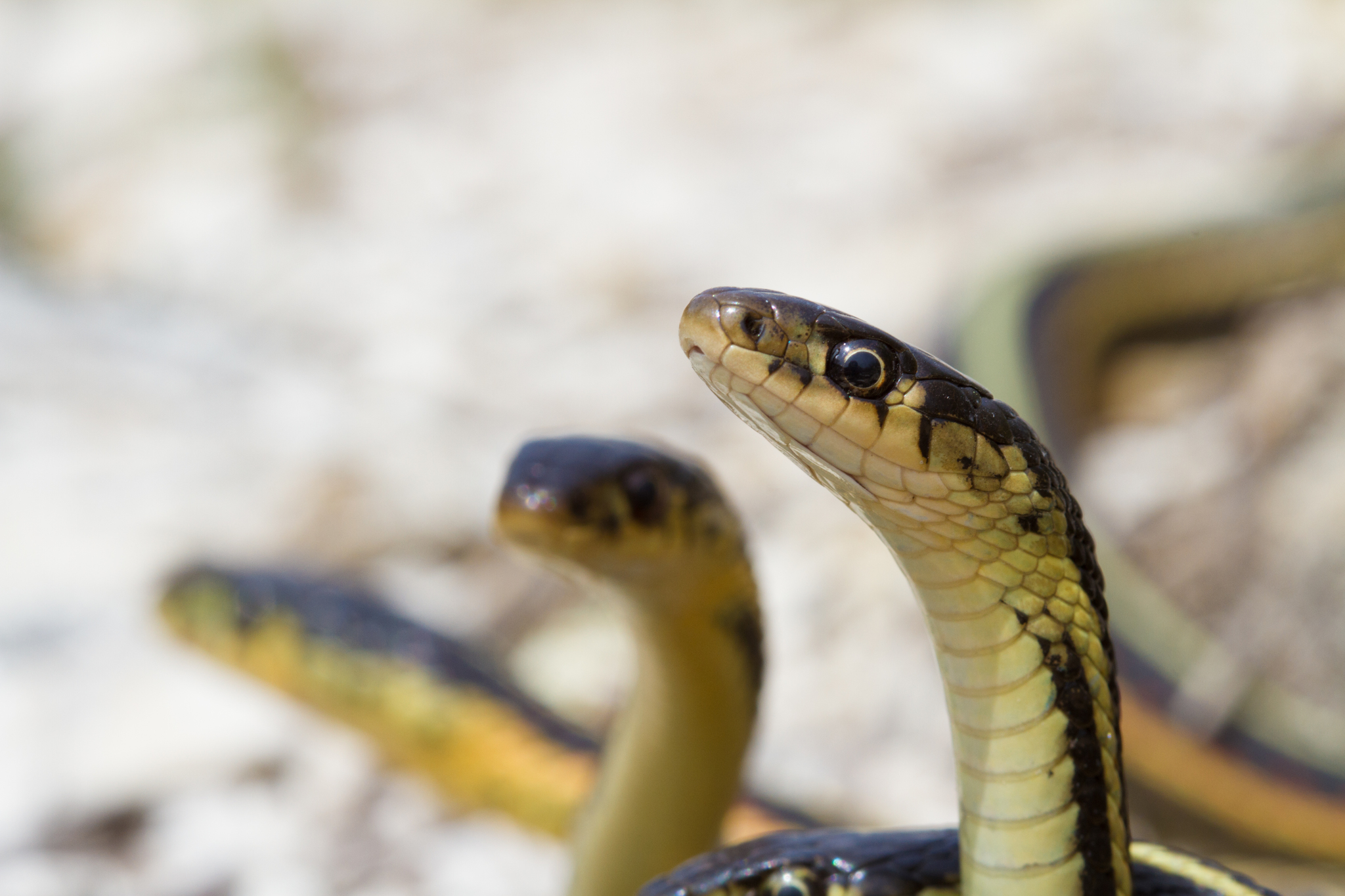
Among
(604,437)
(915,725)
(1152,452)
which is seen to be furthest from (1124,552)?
(604,437)

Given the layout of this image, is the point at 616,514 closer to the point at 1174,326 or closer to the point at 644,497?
the point at 644,497

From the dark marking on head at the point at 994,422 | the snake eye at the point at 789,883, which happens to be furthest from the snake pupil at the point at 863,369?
the snake eye at the point at 789,883

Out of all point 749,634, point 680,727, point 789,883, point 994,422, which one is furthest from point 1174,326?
point 789,883

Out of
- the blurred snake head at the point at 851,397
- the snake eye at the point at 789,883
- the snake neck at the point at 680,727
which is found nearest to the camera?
the blurred snake head at the point at 851,397

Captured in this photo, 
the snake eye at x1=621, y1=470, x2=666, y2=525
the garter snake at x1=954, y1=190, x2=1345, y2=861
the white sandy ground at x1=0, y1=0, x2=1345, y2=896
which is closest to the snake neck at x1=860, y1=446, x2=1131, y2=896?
the snake eye at x1=621, y1=470, x2=666, y2=525

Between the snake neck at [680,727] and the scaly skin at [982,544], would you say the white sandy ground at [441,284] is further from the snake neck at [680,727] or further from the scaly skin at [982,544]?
the scaly skin at [982,544]

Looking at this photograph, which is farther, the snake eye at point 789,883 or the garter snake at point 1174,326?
the garter snake at point 1174,326

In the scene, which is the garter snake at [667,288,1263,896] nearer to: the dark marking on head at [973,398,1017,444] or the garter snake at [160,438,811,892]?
the dark marking on head at [973,398,1017,444]
